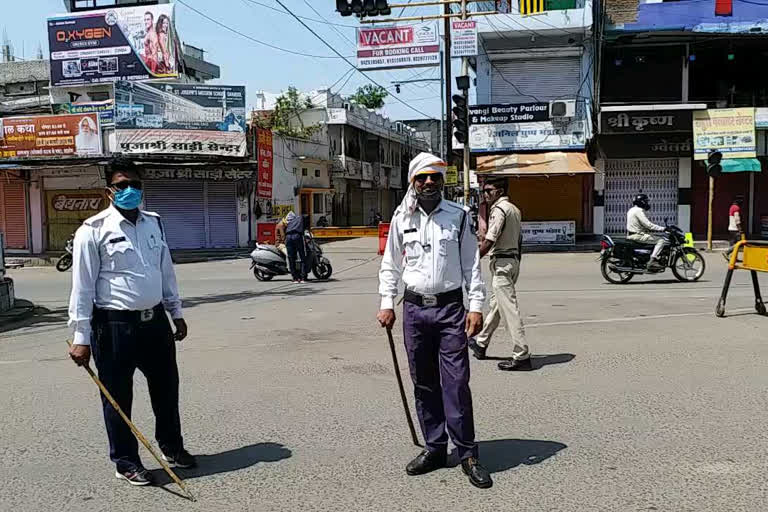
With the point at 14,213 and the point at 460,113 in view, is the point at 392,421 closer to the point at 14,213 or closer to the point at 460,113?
the point at 460,113

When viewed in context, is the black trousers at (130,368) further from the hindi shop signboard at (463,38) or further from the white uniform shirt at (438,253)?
the hindi shop signboard at (463,38)

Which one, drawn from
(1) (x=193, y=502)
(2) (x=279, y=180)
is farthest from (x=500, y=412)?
(2) (x=279, y=180)

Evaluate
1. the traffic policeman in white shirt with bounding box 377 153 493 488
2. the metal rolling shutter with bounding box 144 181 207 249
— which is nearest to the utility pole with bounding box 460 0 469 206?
the metal rolling shutter with bounding box 144 181 207 249

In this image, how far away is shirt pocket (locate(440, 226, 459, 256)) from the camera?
4422 millimetres

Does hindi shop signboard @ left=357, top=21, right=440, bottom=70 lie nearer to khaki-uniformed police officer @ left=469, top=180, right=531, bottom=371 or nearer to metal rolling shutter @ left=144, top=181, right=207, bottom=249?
metal rolling shutter @ left=144, top=181, right=207, bottom=249

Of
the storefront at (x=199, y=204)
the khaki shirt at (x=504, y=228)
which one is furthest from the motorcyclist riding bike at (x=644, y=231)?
the storefront at (x=199, y=204)

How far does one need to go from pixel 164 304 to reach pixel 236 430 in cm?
128

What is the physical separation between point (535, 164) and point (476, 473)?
66.9 ft

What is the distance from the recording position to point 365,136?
44.7 meters

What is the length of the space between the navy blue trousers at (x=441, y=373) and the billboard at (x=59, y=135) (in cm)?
2368

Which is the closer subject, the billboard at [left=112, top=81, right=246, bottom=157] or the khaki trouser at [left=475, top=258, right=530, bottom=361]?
the khaki trouser at [left=475, top=258, right=530, bottom=361]

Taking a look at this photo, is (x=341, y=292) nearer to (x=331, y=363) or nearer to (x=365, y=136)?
(x=331, y=363)

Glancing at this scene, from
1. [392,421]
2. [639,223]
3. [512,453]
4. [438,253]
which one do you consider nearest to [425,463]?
[512,453]

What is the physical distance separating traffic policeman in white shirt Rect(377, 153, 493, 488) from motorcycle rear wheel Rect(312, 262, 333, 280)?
12.1m
